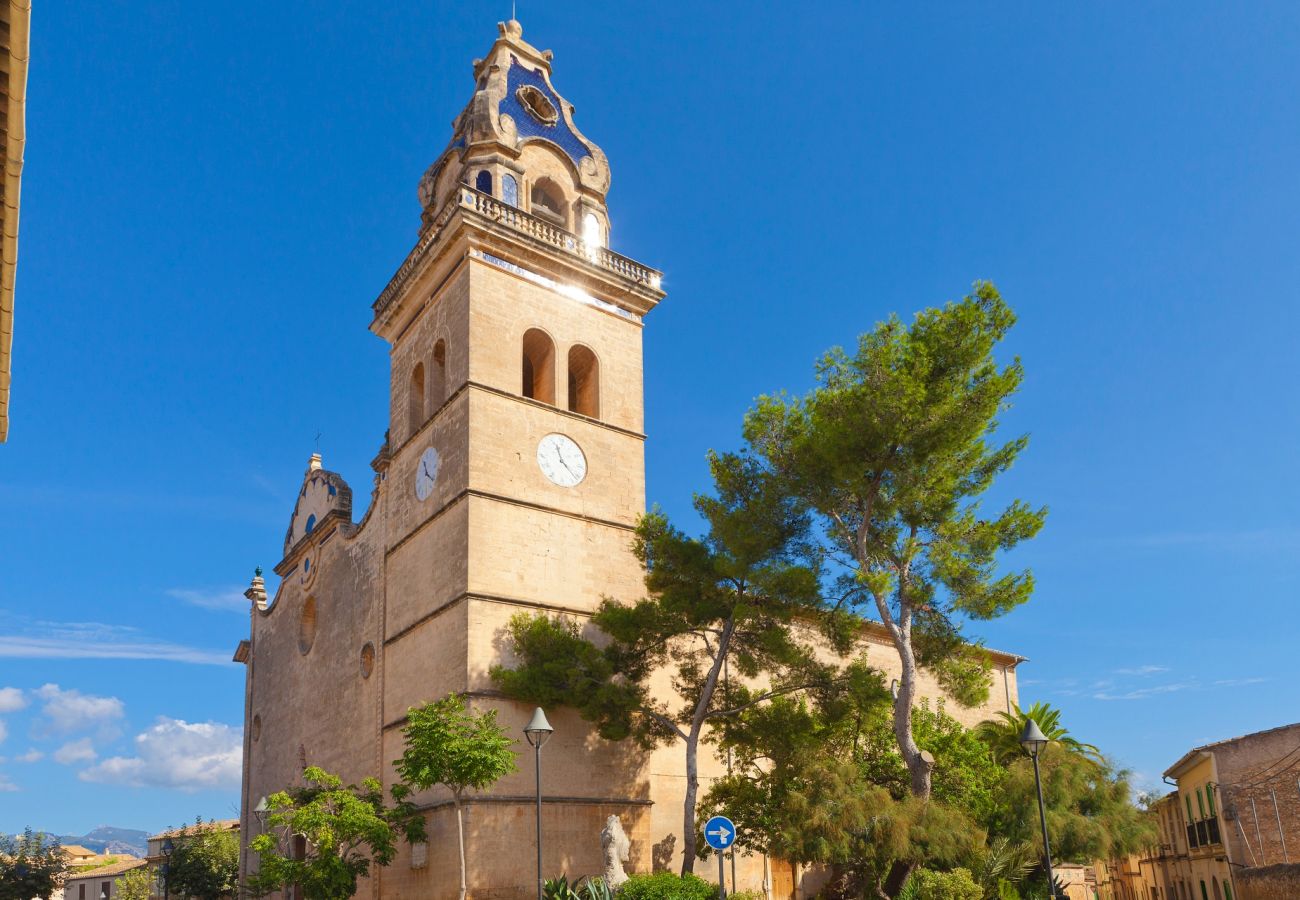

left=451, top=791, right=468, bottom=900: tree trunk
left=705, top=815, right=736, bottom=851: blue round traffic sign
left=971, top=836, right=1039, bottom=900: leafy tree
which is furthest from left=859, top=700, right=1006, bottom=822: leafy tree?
left=451, top=791, right=468, bottom=900: tree trunk

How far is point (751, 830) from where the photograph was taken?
20.2 m

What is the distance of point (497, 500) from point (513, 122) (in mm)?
9788

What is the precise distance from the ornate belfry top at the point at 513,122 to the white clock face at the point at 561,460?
275 inches

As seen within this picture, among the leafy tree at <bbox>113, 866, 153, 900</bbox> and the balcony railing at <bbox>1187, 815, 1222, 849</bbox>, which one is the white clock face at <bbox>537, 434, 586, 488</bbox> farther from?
the leafy tree at <bbox>113, 866, 153, 900</bbox>

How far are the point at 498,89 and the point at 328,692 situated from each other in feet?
48.8

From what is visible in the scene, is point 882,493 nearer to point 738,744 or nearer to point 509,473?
point 738,744

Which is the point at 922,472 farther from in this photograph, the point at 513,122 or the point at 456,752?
the point at 513,122

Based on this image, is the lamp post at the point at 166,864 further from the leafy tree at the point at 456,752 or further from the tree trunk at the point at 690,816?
the tree trunk at the point at 690,816

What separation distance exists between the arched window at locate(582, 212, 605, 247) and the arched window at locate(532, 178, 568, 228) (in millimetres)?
482

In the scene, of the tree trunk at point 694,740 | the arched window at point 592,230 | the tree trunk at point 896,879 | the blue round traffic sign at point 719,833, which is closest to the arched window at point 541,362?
the arched window at point 592,230

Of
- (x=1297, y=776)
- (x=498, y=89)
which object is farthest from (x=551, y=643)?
(x=1297, y=776)

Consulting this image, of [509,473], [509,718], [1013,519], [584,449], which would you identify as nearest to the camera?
[1013,519]

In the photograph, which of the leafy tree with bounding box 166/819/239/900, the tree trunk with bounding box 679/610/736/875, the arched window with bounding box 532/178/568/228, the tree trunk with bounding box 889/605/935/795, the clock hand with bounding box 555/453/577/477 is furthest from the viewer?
the leafy tree with bounding box 166/819/239/900

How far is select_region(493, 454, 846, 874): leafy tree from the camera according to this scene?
19.8 m
